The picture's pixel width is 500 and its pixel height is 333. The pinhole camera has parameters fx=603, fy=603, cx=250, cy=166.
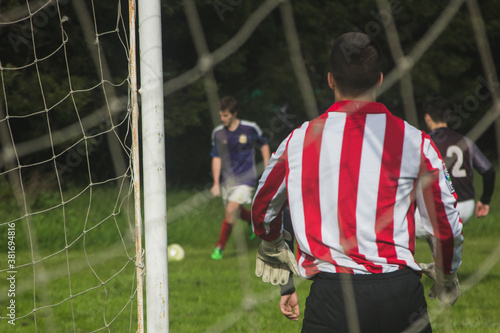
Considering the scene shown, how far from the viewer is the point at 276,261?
208 centimetres

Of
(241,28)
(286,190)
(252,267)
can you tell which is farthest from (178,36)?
(286,190)

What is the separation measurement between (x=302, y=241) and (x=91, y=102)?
331 inches

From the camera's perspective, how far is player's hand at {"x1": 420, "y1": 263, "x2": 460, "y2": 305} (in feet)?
6.31

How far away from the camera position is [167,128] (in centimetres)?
1082

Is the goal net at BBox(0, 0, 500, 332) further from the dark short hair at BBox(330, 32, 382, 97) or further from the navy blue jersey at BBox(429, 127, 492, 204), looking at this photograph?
the dark short hair at BBox(330, 32, 382, 97)

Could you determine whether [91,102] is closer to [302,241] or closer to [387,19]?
[387,19]

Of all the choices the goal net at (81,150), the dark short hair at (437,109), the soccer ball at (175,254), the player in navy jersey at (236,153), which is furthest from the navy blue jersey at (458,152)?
the soccer ball at (175,254)

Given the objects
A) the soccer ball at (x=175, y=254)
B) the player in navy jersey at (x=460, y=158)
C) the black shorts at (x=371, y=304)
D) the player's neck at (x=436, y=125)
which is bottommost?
the soccer ball at (x=175, y=254)

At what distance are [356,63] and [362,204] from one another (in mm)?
408

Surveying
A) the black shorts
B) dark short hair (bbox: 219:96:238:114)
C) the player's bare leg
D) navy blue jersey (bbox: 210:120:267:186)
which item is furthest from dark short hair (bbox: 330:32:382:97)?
navy blue jersey (bbox: 210:120:267:186)

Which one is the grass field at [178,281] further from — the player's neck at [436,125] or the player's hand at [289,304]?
the player's neck at [436,125]

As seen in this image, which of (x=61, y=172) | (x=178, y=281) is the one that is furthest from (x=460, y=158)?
(x=61, y=172)

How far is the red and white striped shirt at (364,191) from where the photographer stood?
1742 mm

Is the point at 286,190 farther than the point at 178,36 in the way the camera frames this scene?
No
